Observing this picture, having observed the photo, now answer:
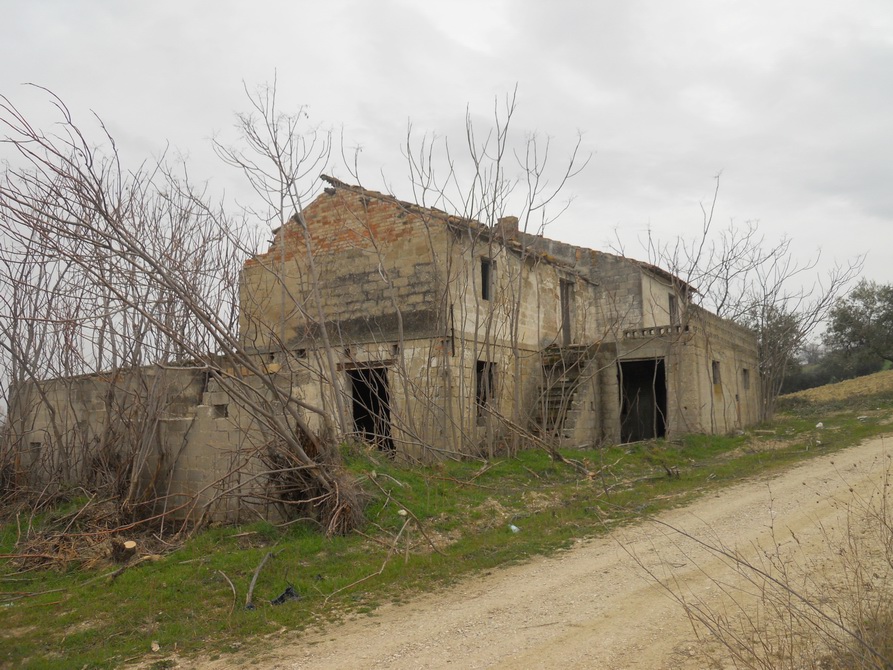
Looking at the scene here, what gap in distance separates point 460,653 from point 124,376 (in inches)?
331

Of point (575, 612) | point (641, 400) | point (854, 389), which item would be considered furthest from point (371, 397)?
point (854, 389)

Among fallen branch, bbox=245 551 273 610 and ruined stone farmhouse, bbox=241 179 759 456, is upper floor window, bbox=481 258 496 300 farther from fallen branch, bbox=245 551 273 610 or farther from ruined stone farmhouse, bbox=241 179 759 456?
fallen branch, bbox=245 551 273 610

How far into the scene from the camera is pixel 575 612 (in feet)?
18.3

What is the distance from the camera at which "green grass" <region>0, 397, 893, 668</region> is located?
5.91 metres

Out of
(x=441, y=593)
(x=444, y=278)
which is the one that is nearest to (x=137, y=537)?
(x=441, y=593)

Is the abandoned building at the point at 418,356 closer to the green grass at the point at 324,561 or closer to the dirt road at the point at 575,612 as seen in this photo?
the green grass at the point at 324,561

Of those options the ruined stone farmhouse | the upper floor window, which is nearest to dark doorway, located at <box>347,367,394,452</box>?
the ruined stone farmhouse

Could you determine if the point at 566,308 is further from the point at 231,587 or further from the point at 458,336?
the point at 231,587

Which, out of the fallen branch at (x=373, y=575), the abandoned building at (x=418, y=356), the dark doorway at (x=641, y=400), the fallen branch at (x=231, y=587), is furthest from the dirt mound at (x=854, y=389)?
the fallen branch at (x=231, y=587)

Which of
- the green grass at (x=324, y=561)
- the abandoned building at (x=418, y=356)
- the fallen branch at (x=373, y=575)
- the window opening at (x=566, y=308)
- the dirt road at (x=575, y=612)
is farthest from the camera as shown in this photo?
the window opening at (x=566, y=308)

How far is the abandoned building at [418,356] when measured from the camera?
1076 cm

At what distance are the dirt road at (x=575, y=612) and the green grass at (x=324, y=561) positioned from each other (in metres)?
0.46

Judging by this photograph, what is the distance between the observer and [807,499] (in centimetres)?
898

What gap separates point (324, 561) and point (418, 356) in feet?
23.7
